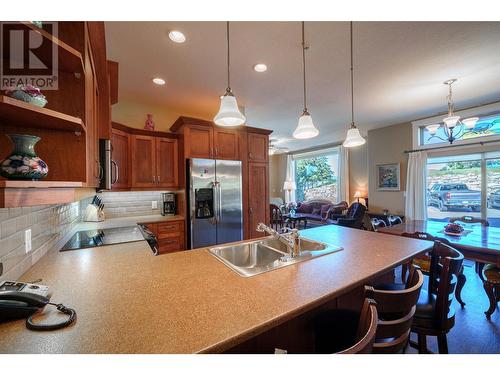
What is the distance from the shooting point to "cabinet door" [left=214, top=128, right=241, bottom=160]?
3.29 meters

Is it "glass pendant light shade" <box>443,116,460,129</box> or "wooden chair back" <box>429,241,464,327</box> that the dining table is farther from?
"glass pendant light shade" <box>443,116,460,129</box>

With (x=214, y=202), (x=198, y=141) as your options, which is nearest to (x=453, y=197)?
(x=214, y=202)

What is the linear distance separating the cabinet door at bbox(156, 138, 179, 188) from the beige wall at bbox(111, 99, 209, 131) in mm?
468

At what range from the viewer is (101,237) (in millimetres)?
2029

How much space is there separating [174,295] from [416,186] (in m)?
5.63

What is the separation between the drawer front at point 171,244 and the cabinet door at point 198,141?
47.8 inches

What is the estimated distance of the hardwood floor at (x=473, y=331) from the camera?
175cm

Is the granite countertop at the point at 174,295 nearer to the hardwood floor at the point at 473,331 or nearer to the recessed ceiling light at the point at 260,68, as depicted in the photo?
the hardwood floor at the point at 473,331

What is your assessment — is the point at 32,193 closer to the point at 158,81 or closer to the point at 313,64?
the point at 158,81

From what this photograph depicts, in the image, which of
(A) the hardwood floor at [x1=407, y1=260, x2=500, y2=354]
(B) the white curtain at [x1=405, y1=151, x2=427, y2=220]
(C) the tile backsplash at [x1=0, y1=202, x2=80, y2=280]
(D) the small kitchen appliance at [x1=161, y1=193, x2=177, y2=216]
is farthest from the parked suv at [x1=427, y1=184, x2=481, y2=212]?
(C) the tile backsplash at [x1=0, y1=202, x2=80, y2=280]

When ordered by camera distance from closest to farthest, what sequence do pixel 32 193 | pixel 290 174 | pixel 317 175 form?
pixel 32 193 → pixel 317 175 → pixel 290 174

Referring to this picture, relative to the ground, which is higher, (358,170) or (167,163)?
(358,170)
